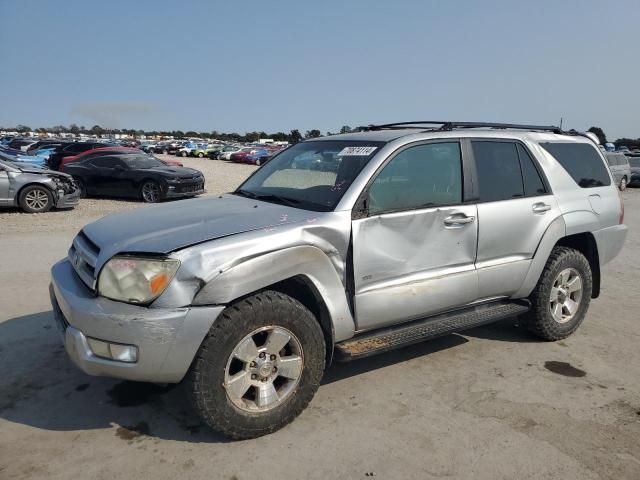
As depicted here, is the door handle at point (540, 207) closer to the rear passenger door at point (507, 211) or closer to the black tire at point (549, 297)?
the rear passenger door at point (507, 211)

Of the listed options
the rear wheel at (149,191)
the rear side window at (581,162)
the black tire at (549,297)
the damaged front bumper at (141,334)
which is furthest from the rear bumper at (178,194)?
the damaged front bumper at (141,334)

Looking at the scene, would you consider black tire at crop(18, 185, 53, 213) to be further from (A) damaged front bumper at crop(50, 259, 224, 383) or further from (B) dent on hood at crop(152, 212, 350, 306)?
(B) dent on hood at crop(152, 212, 350, 306)

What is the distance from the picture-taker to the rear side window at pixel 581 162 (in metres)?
4.61

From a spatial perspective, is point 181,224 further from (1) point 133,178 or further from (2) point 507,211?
(1) point 133,178

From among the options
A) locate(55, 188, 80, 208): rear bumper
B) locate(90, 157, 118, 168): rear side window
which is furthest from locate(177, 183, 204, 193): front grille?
locate(55, 188, 80, 208): rear bumper

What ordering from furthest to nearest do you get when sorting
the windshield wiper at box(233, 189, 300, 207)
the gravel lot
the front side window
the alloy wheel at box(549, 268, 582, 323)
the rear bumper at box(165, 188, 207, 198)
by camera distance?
1. the rear bumper at box(165, 188, 207, 198)
2. the gravel lot
3. the alloy wheel at box(549, 268, 582, 323)
4. the windshield wiper at box(233, 189, 300, 207)
5. the front side window

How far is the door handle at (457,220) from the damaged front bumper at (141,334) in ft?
5.86

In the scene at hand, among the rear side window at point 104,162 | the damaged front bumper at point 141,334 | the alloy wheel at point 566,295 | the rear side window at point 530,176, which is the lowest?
the alloy wheel at point 566,295

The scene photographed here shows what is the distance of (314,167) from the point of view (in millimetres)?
3994

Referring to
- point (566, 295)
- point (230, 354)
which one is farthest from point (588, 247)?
point (230, 354)

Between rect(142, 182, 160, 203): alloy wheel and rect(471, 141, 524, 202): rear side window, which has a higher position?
rect(471, 141, 524, 202): rear side window

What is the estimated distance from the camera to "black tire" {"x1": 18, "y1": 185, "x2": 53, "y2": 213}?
11680 mm

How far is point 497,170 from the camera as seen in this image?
4137mm

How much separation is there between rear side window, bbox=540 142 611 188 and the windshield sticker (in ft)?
6.15
